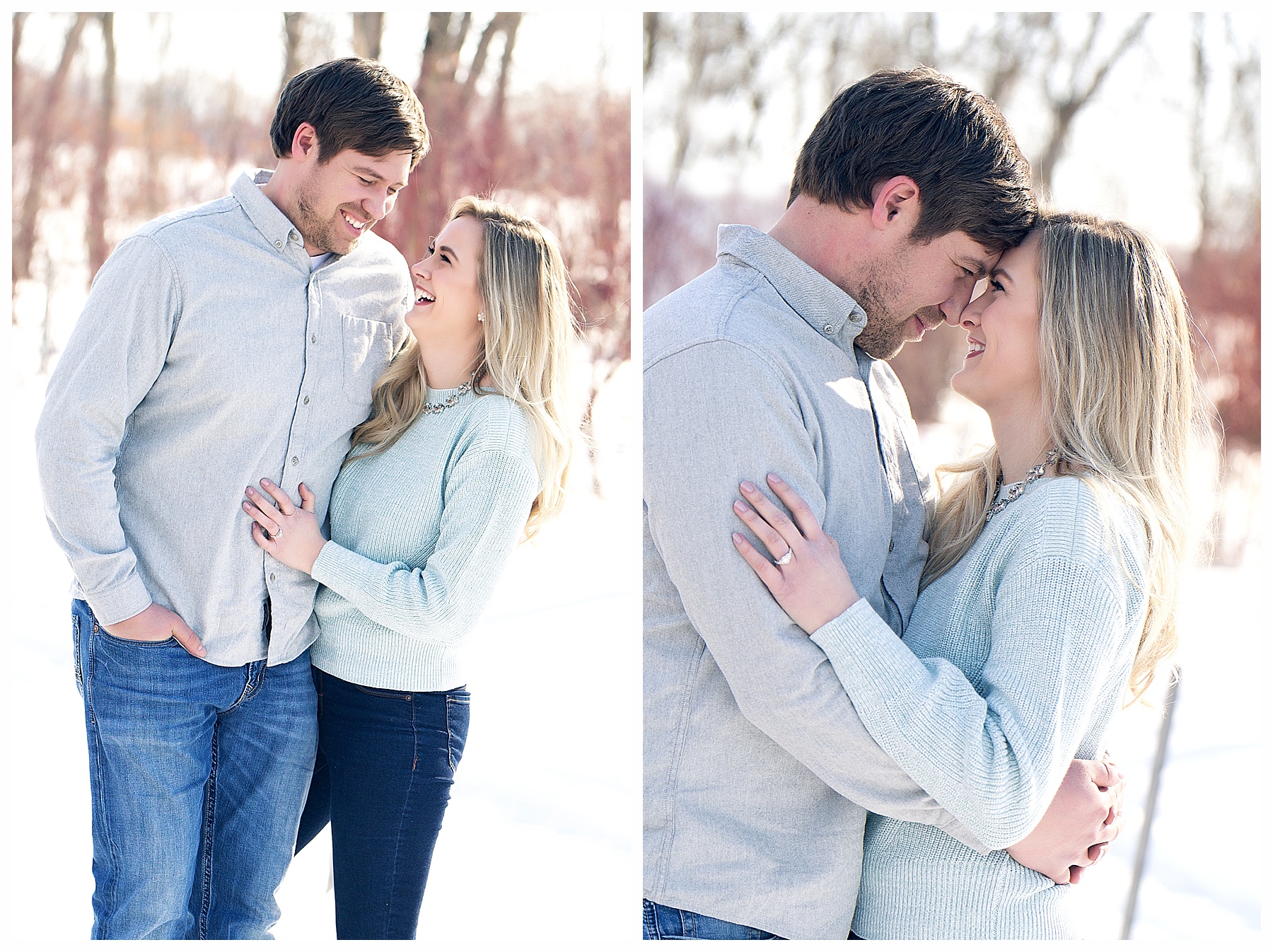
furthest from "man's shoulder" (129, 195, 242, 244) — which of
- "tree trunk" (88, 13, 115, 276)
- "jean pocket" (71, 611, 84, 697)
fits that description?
"tree trunk" (88, 13, 115, 276)

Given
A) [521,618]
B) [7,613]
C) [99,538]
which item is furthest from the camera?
[521,618]

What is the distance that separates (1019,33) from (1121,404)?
3.50 metres

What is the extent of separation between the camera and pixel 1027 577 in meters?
1.26

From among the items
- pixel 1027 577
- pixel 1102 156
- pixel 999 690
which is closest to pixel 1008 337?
pixel 1027 577

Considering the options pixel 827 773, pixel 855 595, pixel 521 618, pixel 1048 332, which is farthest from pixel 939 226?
pixel 521 618

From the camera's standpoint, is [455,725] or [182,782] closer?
[182,782]

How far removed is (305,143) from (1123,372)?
1.37 meters

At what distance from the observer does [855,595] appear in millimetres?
1230

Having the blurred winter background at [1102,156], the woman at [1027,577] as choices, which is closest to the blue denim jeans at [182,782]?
the woman at [1027,577]

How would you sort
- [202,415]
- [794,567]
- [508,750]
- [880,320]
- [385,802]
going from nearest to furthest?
1. [794,567]
2. [880,320]
3. [202,415]
4. [385,802]
5. [508,750]

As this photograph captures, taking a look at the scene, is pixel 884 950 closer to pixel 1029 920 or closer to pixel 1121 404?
pixel 1029 920

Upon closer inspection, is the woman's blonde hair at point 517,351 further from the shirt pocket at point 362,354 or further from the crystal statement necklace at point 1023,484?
the crystal statement necklace at point 1023,484

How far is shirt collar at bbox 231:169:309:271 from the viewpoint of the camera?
5.49 feet

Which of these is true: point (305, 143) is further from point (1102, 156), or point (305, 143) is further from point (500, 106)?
point (1102, 156)
